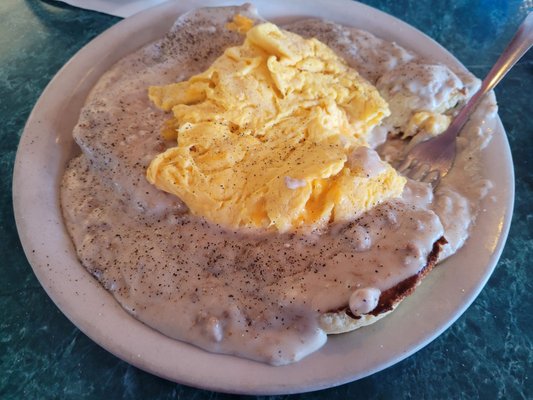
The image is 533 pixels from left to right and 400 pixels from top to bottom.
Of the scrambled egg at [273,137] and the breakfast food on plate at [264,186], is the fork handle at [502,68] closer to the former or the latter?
the breakfast food on plate at [264,186]

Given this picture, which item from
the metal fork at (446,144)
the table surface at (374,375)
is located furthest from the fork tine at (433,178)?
the table surface at (374,375)

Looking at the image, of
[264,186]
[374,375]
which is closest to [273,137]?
[264,186]

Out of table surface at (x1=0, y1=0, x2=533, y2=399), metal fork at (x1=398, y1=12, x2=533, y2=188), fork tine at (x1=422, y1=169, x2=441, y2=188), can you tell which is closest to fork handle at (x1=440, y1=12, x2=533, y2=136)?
metal fork at (x1=398, y1=12, x2=533, y2=188)

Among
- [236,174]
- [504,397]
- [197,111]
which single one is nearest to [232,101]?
[197,111]

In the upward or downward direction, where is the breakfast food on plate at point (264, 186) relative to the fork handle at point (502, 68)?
downward

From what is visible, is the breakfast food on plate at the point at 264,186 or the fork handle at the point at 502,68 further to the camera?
the fork handle at the point at 502,68

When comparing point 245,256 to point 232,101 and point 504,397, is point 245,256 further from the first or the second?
point 504,397

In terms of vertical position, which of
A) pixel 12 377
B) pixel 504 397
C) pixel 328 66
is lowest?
pixel 12 377
